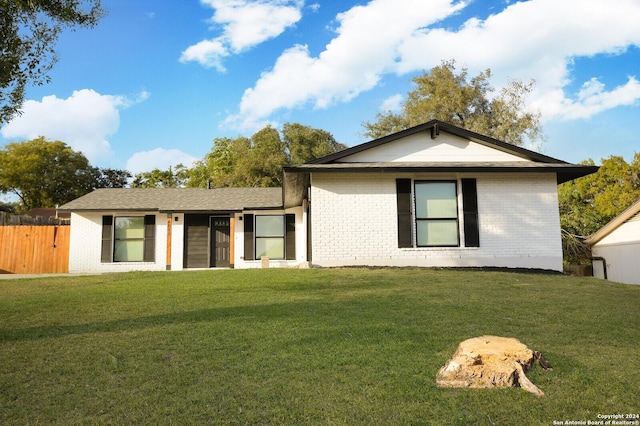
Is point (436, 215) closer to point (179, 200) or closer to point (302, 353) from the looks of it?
point (302, 353)

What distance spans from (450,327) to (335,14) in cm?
1204

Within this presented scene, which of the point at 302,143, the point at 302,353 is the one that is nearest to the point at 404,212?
the point at 302,353

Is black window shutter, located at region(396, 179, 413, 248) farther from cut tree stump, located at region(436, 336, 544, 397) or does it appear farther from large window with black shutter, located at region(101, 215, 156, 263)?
large window with black shutter, located at region(101, 215, 156, 263)

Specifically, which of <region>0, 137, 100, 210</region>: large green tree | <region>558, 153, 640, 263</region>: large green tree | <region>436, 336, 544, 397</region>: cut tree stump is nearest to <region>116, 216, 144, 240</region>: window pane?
<region>436, 336, 544, 397</region>: cut tree stump

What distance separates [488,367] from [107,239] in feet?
55.6

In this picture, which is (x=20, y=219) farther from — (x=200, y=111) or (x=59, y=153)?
(x=59, y=153)

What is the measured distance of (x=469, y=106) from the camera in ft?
103

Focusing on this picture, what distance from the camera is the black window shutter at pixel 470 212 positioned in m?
12.9

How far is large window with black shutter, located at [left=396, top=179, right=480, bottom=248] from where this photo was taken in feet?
42.2

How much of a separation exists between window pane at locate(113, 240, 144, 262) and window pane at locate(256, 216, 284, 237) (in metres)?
4.70

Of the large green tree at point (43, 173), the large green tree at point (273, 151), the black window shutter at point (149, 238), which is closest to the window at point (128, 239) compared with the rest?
the black window shutter at point (149, 238)

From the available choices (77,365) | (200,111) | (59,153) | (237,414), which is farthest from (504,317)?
(59,153)

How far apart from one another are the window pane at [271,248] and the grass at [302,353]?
8384mm

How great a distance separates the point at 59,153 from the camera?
126 ft
